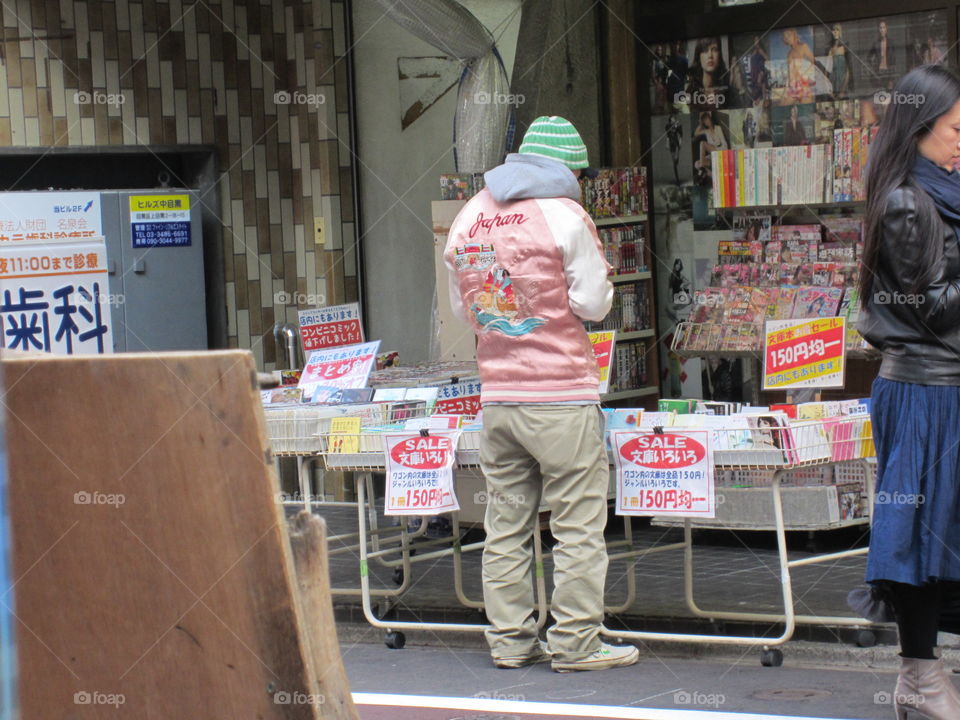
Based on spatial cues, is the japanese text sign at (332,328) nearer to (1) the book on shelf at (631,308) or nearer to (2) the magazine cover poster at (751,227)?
(1) the book on shelf at (631,308)

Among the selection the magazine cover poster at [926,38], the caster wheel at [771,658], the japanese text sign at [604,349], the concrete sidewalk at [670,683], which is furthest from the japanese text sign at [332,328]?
the caster wheel at [771,658]

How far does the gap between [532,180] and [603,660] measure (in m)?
1.89

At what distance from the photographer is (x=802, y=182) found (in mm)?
8258

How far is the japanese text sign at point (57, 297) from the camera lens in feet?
30.8

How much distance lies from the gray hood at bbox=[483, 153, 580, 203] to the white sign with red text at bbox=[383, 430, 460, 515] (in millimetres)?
1046

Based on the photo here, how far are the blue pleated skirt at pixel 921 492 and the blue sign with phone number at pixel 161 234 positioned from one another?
265 inches

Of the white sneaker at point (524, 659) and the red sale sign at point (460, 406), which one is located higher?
the red sale sign at point (460, 406)

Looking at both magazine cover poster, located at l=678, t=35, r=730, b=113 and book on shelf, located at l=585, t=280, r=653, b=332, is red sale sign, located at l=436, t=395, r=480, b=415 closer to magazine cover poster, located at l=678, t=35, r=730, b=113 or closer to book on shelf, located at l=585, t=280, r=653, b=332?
book on shelf, located at l=585, t=280, r=653, b=332

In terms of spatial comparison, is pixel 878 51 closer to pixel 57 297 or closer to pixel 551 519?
pixel 551 519

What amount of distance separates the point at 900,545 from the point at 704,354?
4007mm

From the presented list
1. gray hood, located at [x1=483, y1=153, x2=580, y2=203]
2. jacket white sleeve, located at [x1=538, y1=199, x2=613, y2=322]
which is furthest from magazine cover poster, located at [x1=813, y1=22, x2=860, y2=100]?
jacket white sleeve, located at [x1=538, y1=199, x2=613, y2=322]

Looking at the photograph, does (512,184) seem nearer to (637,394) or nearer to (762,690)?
(762,690)

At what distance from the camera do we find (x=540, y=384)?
5.50 metres

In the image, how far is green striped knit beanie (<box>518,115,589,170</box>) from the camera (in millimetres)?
5664
